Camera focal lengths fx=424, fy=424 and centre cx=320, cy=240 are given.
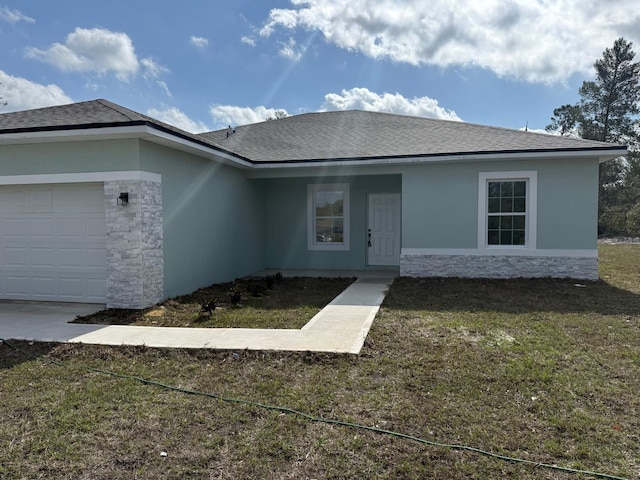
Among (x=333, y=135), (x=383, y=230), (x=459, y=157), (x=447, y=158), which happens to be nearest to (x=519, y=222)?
(x=459, y=157)

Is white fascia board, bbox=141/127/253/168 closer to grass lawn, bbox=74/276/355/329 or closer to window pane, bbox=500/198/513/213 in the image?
grass lawn, bbox=74/276/355/329

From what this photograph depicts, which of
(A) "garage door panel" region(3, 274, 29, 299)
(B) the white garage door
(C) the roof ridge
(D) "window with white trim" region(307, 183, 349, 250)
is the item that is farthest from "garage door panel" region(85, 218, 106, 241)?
(D) "window with white trim" region(307, 183, 349, 250)

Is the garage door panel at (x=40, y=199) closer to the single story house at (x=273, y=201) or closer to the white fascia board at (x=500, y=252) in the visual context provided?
the single story house at (x=273, y=201)

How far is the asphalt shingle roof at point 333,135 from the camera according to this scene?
770 centimetres

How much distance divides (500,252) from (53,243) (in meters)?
9.78

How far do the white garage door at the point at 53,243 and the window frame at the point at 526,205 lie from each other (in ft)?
27.1

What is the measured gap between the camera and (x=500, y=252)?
1030 centimetres

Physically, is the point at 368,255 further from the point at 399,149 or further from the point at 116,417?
the point at 116,417

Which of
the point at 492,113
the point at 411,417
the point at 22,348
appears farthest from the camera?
the point at 492,113

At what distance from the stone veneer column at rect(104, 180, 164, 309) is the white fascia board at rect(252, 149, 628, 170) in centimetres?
416

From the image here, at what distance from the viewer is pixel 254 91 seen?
21750 mm

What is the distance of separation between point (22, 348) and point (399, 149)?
8.77 m

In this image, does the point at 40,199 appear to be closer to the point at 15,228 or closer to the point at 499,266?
the point at 15,228

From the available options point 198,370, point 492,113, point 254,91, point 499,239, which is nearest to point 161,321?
point 198,370
